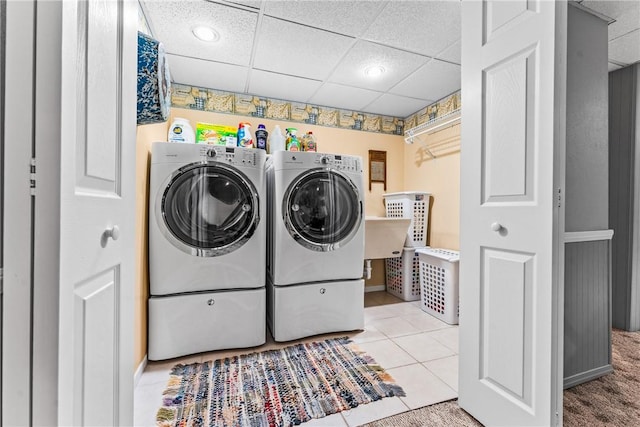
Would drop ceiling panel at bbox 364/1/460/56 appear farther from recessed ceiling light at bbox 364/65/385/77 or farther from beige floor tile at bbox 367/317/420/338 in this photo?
beige floor tile at bbox 367/317/420/338

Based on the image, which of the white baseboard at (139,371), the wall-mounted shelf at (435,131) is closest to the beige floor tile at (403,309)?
the wall-mounted shelf at (435,131)

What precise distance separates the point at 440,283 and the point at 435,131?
1.59m

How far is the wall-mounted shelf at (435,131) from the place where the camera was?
2.64 metres

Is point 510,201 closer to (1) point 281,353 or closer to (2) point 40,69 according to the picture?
(2) point 40,69

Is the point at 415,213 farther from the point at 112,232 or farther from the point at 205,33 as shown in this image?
the point at 112,232

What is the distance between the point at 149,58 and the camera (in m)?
1.16

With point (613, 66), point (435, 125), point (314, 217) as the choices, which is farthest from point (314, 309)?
point (613, 66)

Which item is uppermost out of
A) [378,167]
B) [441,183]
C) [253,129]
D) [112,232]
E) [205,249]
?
[253,129]

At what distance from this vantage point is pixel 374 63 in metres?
2.19

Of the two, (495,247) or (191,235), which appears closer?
(495,247)

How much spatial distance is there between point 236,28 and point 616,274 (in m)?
3.38

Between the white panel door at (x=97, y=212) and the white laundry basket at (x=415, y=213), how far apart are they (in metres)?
2.56

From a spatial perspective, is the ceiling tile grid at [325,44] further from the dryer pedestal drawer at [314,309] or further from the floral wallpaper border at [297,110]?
the dryer pedestal drawer at [314,309]

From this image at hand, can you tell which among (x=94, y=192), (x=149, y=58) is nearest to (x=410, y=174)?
(x=149, y=58)
